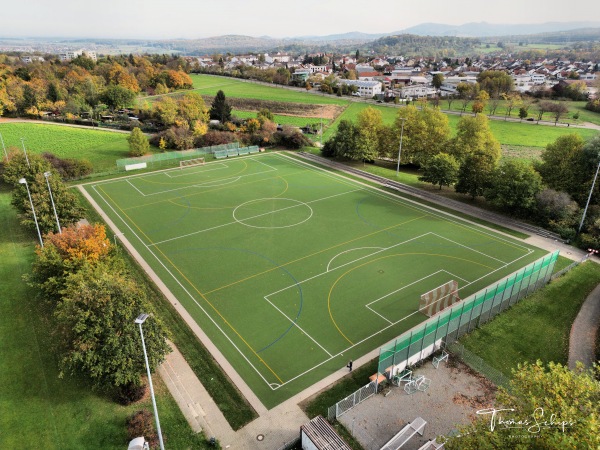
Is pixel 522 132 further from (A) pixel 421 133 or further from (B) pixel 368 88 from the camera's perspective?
(B) pixel 368 88

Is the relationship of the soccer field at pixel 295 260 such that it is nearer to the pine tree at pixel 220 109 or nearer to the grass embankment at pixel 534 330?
the grass embankment at pixel 534 330

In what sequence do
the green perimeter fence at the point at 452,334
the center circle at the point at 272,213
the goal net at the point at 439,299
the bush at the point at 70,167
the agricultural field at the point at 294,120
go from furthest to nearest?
1. the agricultural field at the point at 294,120
2. the bush at the point at 70,167
3. the center circle at the point at 272,213
4. the goal net at the point at 439,299
5. the green perimeter fence at the point at 452,334

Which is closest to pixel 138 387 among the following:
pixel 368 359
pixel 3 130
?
pixel 368 359

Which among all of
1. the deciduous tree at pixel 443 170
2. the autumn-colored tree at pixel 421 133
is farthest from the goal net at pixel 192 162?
the deciduous tree at pixel 443 170

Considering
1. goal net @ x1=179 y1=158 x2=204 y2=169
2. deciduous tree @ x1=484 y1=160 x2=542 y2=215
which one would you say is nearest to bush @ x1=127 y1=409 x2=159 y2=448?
deciduous tree @ x1=484 y1=160 x2=542 y2=215

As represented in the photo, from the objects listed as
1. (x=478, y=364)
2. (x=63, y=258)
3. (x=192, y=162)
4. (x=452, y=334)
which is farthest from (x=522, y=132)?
(x=63, y=258)

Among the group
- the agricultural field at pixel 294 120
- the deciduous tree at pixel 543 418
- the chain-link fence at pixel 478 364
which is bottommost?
the chain-link fence at pixel 478 364

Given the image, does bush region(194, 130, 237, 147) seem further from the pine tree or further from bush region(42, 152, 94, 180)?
bush region(42, 152, 94, 180)
